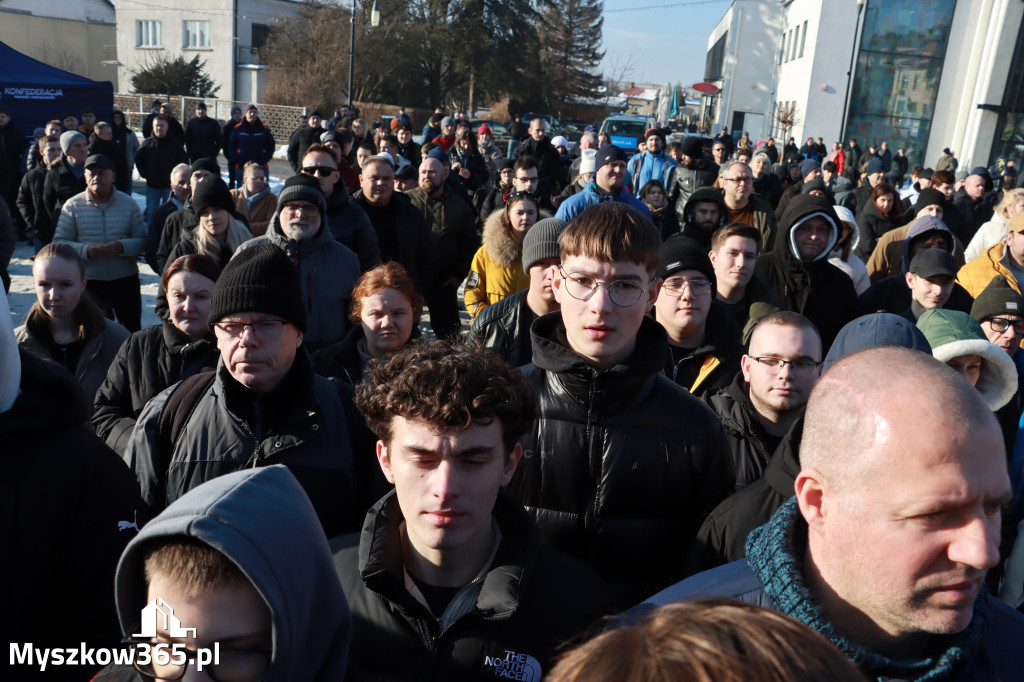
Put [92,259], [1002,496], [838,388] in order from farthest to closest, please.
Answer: [92,259]
[838,388]
[1002,496]

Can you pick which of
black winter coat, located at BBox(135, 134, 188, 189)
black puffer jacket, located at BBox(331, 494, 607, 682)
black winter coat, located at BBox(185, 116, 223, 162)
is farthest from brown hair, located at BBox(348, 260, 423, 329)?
black winter coat, located at BBox(185, 116, 223, 162)

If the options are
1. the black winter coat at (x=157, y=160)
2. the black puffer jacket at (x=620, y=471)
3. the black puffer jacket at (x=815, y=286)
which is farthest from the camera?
the black winter coat at (x=157, y=160)

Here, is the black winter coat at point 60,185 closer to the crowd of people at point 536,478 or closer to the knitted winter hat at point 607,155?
the crowd of people at point 536,478

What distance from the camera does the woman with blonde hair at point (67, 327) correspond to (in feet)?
13.4

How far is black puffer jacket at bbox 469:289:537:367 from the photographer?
4043 mm

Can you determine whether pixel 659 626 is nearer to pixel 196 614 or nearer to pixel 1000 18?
pixel 196 614

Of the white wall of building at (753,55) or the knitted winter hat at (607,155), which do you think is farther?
the white wall of building at (753,55)

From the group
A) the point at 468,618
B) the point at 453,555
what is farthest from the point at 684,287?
the point at 468,618

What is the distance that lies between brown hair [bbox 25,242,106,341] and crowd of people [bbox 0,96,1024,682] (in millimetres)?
18

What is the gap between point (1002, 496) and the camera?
1454 millimetres

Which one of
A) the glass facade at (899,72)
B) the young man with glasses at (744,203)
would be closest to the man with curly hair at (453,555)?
the young man with glasses at (744,203)

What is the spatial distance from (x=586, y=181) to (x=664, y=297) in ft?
18.0

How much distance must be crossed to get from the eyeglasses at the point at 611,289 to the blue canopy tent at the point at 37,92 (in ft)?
64.0

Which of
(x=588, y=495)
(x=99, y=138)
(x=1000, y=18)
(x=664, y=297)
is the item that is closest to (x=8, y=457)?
(x=588, y=495)
